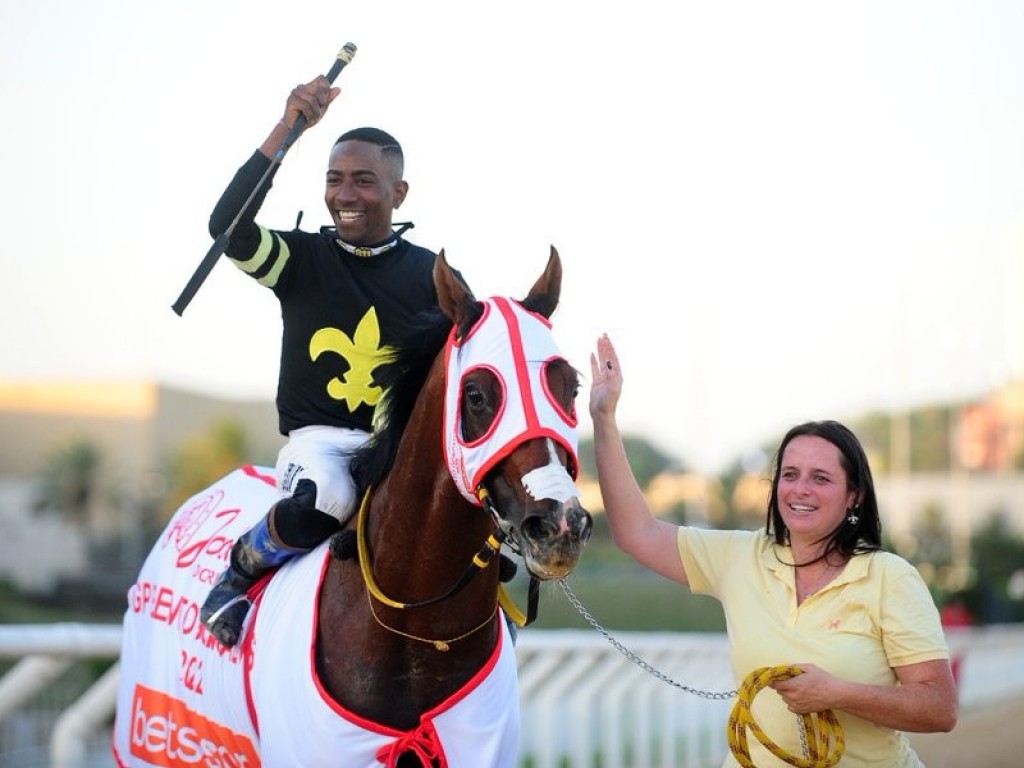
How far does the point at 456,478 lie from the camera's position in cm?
367

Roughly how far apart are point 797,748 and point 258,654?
4.96ft

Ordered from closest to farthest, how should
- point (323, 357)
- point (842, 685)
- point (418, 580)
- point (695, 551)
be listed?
point (842, 685) → point (418, 580) → point (695, 551) → point (323, 357)

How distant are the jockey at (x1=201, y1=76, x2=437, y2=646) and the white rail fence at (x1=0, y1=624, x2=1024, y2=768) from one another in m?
1.60

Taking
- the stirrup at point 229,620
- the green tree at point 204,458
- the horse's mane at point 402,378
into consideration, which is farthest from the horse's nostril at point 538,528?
the green tree at point 204,458

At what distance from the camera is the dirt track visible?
9555 millimetres

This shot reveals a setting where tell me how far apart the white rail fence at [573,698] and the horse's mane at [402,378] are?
1.67 metres

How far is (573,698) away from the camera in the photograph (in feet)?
28.4

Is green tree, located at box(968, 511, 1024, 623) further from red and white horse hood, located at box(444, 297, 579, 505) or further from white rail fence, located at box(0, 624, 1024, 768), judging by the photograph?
red and white horse hood, located at box(444, 297, 579, 505)

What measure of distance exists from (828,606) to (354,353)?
5.30ft

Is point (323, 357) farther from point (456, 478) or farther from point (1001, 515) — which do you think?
point (1001, 515)

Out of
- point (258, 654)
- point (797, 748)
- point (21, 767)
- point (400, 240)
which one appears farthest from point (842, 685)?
point (21, 767)

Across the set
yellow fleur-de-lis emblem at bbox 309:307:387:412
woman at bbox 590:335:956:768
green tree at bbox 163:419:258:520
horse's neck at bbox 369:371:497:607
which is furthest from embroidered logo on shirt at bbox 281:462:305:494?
green tree at bbox 163:419:258:520

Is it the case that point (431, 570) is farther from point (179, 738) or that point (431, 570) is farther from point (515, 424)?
point (179, 738)

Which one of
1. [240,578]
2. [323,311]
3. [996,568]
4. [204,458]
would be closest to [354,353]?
[323,311]
